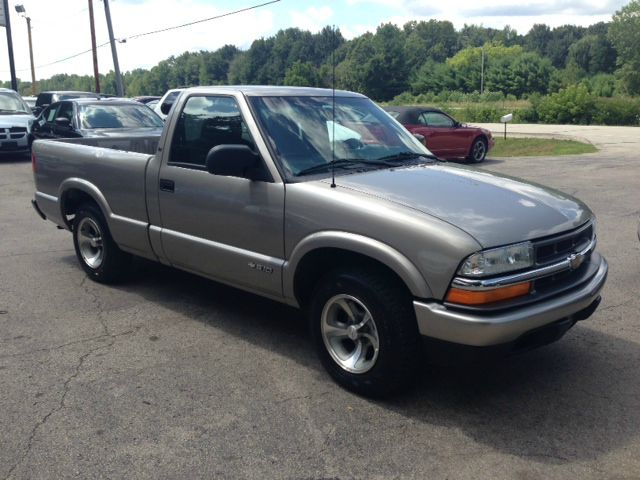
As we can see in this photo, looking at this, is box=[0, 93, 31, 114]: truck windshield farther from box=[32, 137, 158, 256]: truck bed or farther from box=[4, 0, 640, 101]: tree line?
box=[32, 137, 158, 256]: truck bed

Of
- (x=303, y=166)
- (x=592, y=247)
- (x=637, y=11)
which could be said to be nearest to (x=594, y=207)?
(x=592, y=247)

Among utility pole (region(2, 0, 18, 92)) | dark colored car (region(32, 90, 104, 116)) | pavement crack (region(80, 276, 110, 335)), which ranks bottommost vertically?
pavement crack (region(80, 276, 110, 335))

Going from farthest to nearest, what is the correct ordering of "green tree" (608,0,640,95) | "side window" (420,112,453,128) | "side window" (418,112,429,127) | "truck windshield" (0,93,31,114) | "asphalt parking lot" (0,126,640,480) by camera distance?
"green tree" (608,0,640,95) → "truck windshield" (0,93,31,114) → "side window" (420,112,453,128) → "side window" (418,112,429,127) → "asphalt parking lot" (0,126,640,480)

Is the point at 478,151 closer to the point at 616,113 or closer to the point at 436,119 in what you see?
the point at 436,119

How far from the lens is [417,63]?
8200 cm

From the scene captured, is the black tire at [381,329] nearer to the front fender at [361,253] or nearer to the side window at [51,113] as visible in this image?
the front fender at [361,253]

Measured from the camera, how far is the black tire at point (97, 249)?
6.02m

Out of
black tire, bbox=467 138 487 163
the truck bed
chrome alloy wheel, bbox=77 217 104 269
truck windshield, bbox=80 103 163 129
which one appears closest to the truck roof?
the truck bed

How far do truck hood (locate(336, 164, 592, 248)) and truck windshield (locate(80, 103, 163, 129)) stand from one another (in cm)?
994

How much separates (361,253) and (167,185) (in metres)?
2.00

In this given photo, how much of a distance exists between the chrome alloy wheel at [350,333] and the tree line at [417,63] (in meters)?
1.47

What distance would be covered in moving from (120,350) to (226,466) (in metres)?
1.76

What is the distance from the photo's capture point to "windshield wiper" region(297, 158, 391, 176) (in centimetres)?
433

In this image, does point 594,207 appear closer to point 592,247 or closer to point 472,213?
point 592,247
